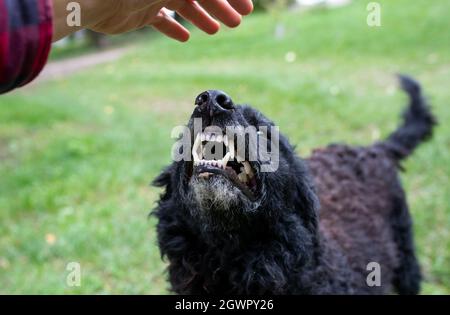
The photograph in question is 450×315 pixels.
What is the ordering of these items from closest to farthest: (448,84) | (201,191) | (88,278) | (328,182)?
1. (201,191)
2. (328,182)
3. (88,278)
4. (448,84)

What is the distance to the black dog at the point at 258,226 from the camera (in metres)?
2.22

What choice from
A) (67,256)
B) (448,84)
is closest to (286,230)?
(67,256)

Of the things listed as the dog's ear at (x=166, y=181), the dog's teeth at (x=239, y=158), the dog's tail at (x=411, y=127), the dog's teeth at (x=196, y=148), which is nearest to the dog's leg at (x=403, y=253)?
the dog's tail at (x=411, y=127)

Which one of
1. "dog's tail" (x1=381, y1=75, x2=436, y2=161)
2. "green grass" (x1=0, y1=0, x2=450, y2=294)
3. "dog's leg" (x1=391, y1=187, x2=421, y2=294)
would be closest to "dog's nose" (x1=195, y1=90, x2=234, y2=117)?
"dog's leg" (x1=391, y1=187, x2=421, y2=294)

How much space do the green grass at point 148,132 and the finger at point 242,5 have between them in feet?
8.26

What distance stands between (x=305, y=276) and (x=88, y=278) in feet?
7.49

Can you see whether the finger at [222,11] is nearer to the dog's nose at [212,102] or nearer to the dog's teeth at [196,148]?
the dog's nose at [212,102]

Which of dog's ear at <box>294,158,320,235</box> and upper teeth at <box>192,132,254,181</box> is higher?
upper teeth at <box>192,132,254,181</box>

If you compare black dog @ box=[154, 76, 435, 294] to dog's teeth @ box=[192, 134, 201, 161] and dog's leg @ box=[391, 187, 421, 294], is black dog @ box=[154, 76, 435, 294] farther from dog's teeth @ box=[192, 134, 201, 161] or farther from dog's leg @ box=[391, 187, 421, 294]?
dog's leg @ box=[391, 187, 421, 294]

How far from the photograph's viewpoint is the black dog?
2.22 meters

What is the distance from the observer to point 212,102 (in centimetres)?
213

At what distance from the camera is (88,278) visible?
4359 mm

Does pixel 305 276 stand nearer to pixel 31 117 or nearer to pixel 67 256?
pixel 67 256

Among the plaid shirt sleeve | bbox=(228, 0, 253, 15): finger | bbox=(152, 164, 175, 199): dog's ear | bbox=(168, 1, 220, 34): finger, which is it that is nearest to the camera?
the plaid shirt sleeve
